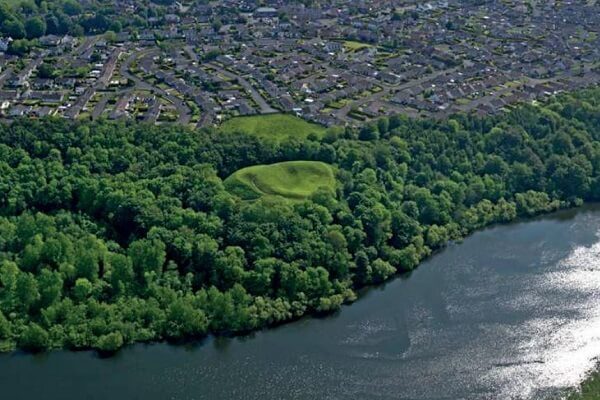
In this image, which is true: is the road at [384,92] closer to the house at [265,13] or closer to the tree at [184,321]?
the house at [265,13]

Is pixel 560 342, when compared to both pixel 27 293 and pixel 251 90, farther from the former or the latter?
pixel 251 90

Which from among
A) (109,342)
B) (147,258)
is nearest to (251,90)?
(147,258)

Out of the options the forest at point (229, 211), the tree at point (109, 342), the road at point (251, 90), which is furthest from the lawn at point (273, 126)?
the tree at point (109, 342)

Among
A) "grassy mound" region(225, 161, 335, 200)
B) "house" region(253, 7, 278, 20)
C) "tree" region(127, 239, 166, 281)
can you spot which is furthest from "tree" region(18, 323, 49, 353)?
"house" region(253, 7, 278, 20)

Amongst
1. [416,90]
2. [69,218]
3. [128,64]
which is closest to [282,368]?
[69,218]

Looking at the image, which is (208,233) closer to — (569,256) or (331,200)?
(331,200)

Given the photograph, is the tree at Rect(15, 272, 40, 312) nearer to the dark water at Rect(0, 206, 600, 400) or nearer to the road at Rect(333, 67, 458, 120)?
the dark water at Rect(0, 206, 600, 400)

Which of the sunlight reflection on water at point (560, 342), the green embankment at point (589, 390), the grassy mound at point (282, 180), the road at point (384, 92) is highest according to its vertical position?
the grassy mound at point (282, 180)
